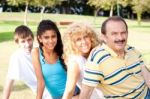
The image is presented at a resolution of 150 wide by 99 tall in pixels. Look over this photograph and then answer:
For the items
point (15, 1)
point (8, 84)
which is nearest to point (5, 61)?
point (8, 84)

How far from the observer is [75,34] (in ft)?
12.3

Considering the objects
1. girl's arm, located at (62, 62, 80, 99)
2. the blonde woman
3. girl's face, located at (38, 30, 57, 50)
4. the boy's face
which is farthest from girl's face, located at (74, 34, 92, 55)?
the boy's face

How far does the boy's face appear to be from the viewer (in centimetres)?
473

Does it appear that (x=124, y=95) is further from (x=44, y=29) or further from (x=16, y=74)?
(x=16, y=74)

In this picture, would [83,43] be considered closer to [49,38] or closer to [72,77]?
[72,77]

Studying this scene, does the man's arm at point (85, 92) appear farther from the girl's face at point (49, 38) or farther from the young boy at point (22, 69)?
the young boy at point (22, 69)

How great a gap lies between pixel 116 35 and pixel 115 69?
0.24m

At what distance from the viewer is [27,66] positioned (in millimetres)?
4598

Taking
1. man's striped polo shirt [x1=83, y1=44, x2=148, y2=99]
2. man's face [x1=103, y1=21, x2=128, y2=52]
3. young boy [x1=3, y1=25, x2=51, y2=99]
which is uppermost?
man's face [x1=103, y1=21, x2=128, y2=52]

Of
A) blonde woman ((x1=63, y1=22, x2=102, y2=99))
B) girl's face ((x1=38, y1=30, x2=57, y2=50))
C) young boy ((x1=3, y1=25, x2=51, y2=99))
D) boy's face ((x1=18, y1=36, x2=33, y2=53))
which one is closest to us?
blonde woman ((x1=63, y1=22, x2=102, y2=99))

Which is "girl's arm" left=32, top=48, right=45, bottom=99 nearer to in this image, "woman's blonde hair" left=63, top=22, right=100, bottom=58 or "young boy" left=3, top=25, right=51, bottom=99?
"young boy" left=3, top=25, right=51, bottom=99

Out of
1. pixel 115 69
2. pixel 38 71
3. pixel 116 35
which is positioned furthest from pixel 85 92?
pixel 38 71

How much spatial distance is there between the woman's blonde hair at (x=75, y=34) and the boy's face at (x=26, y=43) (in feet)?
3.45

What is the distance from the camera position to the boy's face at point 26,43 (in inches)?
186
